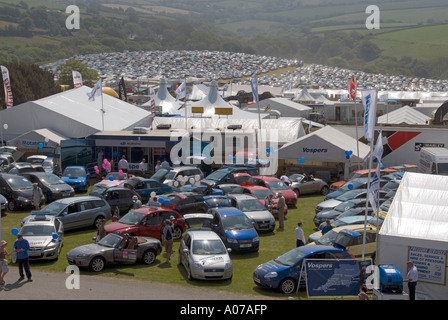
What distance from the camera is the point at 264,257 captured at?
16938 mm

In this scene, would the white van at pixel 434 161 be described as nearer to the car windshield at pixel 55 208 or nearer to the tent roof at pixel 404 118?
the tent roof at pixel 404 118

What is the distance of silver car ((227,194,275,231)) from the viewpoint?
774 inches

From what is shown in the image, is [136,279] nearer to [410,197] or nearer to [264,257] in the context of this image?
[264,257]

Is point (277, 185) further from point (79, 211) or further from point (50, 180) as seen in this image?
point (50, 180)

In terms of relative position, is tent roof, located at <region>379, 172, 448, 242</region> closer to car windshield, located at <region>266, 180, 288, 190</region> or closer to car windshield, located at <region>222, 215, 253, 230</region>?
car windshield, located at <region>222, 215, 253, 230</region>

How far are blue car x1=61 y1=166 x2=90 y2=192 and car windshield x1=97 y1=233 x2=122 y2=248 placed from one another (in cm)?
1127

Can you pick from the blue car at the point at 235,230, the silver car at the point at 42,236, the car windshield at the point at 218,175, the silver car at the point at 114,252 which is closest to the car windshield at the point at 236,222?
the blue car at the point at 235,230

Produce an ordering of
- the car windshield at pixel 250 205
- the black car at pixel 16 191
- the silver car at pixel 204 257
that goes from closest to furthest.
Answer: the silver car at pixel 204 257 → the car windshield at pixel 250 205 → the black car at pixel 16 191

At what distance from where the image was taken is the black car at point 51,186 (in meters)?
24.0

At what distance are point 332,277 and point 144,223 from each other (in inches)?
283

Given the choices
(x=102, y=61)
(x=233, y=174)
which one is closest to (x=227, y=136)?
(x=233, y=174)

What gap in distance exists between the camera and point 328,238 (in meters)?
16.0

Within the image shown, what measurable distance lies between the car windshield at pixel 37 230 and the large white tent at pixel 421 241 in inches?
368

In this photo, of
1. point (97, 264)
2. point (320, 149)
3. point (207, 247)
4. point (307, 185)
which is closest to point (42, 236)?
point (97, 264)
